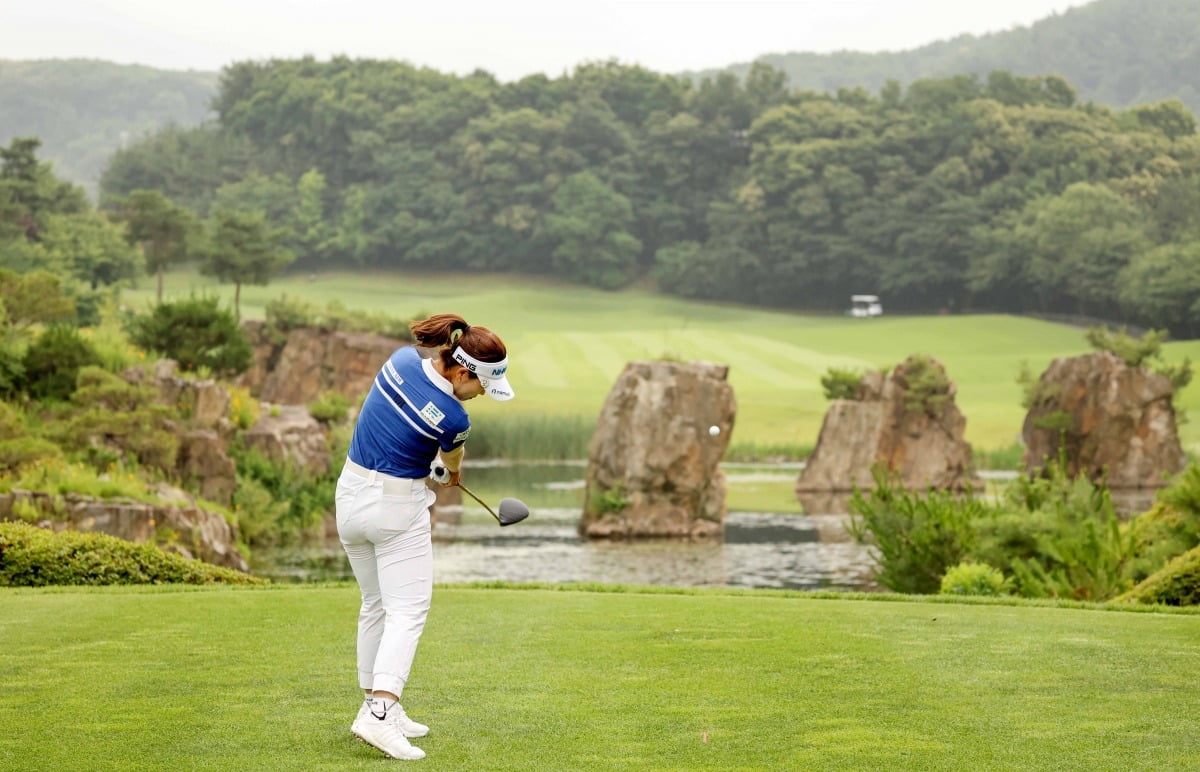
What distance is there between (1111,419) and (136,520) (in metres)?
29.4

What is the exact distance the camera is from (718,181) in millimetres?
104438

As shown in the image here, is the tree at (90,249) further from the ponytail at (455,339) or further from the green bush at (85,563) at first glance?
the ponytail at (455,339)

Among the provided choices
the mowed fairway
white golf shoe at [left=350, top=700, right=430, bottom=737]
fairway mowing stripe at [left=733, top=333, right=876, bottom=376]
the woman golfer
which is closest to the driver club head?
the woman golfer

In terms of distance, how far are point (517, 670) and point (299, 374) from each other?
1682 inches

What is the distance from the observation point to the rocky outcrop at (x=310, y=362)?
48.9m

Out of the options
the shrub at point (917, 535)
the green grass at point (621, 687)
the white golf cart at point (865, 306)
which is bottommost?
the white golf cart at point (865, 306)

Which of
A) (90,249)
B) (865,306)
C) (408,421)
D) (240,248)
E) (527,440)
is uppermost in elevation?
(408,421)

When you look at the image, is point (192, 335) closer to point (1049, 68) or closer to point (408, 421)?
point (408, 421)

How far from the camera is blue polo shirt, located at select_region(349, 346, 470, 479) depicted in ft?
21.3

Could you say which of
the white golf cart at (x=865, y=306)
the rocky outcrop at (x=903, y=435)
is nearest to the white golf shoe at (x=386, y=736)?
the rocky outcrop at (x=903, y=435)

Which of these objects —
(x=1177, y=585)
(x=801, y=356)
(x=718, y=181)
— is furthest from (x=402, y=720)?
(x=718, y=181)

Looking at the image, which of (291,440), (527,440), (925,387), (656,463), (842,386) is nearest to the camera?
(291,440)

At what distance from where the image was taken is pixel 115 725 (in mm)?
6699

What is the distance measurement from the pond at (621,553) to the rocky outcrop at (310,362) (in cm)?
1440
